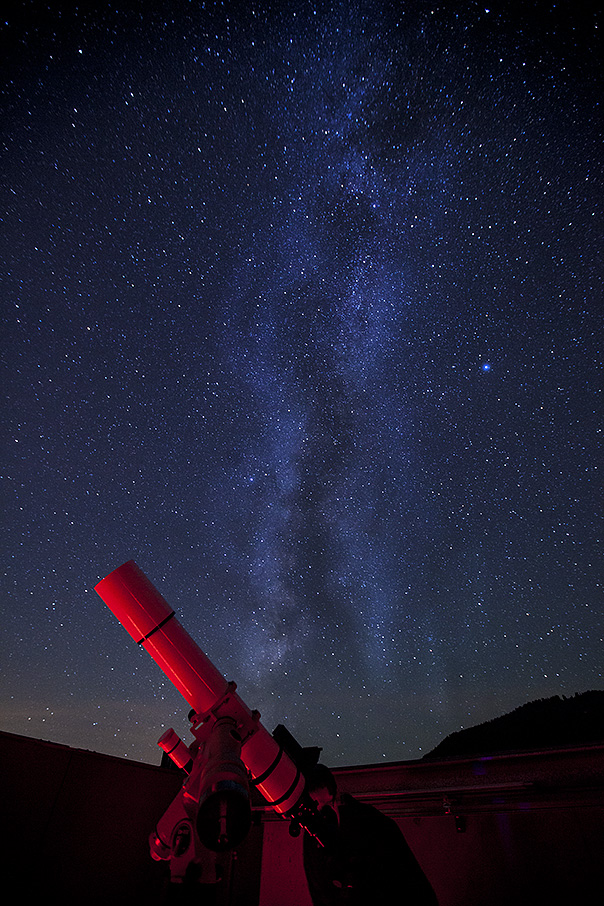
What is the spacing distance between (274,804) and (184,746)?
1.96 ft

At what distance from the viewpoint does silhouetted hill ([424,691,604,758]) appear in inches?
341

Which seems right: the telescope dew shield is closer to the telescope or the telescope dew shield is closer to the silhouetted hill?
Result: the telescope

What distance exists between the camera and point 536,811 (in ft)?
13.1

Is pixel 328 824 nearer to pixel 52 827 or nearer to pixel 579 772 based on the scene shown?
Answer: pixel 579 772

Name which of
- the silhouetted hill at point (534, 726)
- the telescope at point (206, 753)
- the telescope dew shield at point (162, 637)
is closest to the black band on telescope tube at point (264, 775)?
the telescope at point (206, 753)

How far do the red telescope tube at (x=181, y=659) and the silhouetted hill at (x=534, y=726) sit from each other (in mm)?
8275

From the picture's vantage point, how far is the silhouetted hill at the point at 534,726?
8.67 meters

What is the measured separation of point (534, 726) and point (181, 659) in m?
10.2

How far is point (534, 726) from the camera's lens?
365 inches

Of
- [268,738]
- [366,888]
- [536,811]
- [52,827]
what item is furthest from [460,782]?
[52,827]

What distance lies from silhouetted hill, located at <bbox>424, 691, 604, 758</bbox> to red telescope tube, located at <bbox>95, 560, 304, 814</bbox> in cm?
827

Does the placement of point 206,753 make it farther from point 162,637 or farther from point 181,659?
point 162,637

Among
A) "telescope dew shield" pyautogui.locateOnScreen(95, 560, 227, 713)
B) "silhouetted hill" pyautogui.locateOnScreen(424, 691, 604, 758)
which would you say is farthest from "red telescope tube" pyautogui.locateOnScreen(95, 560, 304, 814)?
"silhouetted hill" pyautogui.locateOnScreen(424, 691, 604, 758)

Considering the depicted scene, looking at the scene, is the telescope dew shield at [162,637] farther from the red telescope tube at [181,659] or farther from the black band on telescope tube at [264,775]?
the black band on telescope tube at [264,775]
